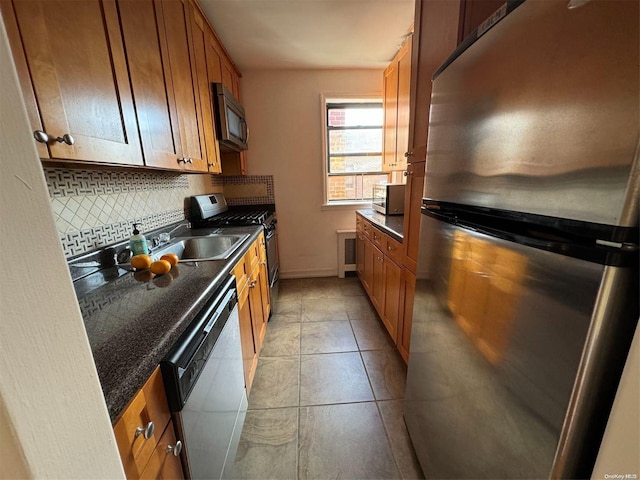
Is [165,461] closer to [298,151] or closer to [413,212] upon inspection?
[413,212]

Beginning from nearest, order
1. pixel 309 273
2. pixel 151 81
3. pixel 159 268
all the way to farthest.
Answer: pixel 159 268 < pixel 151 81 < pixel 309 273

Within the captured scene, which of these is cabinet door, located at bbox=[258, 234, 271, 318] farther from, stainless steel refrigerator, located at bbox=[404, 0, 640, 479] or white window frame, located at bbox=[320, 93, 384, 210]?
stainless steel refrigerator, located at bbox=[404, 0, 640, 479]

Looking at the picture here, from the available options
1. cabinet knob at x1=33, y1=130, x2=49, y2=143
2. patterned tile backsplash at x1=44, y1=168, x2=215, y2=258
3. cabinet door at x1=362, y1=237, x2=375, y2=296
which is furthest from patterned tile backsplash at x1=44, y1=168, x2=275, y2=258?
cabinet door at x1=362, y1=237, x2=375, y2=296

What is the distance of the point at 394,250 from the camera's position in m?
1.86

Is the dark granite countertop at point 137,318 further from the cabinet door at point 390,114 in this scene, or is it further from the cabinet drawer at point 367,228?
the cabinet door at point 390,114

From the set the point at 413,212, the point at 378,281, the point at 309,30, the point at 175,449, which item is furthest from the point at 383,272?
the point at 309,30

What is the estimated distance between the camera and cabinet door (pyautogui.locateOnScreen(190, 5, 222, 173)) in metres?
1.80

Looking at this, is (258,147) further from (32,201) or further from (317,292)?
(32,201)

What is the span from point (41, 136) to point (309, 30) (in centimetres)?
222

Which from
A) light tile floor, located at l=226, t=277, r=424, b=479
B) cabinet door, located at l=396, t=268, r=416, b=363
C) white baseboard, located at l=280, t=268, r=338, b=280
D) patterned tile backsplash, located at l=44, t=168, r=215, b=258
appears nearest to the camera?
patterned tile backsplash, located at l=44, t=168, r=215, b=258

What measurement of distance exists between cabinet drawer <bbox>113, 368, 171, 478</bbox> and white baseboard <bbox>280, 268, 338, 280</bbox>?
2.81 meters

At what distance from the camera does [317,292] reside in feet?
10.1

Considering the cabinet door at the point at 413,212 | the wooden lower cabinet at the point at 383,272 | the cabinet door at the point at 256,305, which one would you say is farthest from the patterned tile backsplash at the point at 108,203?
the wooden lower cabinet at the point at 383,272

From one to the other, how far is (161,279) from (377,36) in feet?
8.61
